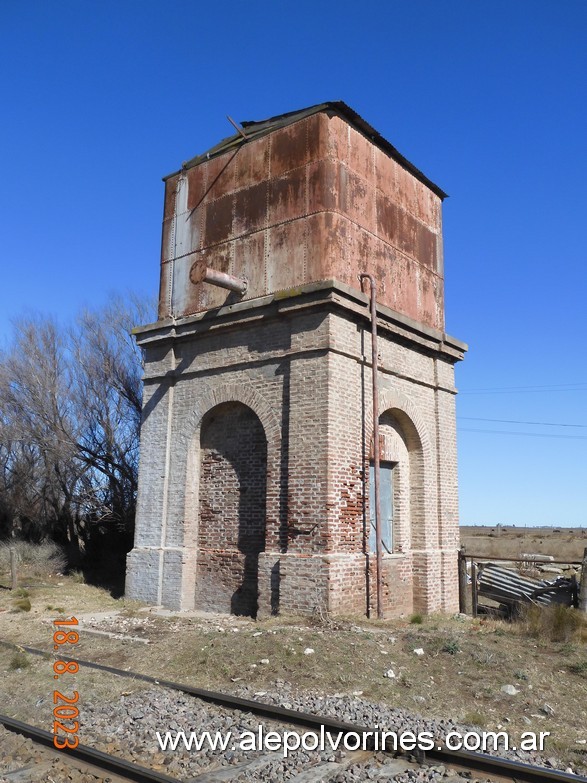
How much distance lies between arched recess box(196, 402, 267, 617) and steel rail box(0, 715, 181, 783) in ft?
20.9

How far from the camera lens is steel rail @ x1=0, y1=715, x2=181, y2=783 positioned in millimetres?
4715

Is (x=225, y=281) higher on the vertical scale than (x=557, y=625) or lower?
higher

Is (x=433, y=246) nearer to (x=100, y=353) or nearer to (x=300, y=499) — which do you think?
(x=300, y=499)

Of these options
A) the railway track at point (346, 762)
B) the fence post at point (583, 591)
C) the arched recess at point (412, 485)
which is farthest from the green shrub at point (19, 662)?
the fence post at point (583, 591)

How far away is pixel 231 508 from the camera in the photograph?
12648 millimetres

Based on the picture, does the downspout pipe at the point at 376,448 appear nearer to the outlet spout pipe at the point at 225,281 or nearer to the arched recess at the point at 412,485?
the arched recess at the point at 412,485

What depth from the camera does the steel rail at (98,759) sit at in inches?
186

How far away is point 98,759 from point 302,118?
37.1ft

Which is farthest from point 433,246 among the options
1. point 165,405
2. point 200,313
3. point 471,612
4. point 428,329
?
point 471,612

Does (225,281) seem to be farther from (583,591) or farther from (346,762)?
(346,762)

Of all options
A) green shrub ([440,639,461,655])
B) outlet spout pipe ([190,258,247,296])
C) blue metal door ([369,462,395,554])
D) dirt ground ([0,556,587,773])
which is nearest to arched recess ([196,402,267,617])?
dirt ground ([0,556,587,773])

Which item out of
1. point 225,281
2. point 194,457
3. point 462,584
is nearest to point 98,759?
point 194,457

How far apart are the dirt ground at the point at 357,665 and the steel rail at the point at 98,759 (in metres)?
0.44

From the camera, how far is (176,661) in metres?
8.15
